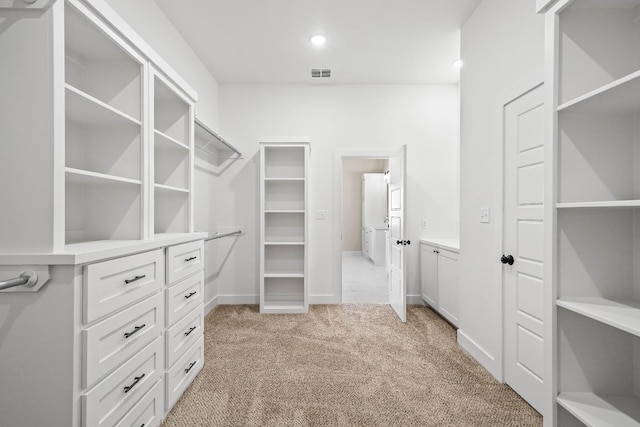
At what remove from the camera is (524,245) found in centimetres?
188

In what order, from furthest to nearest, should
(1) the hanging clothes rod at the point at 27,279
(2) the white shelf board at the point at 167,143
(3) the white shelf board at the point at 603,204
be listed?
(2) the white shelf board at the point at 167,143, (1) the hanging clothes rod at the point at 27,279, (3) the white shelf board at the point at 603,204

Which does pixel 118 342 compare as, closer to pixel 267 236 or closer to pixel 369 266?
pixel 267 236

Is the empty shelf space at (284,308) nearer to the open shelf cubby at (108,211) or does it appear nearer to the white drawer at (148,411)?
the white drawer at (148,411)

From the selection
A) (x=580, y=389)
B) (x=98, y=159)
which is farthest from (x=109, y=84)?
(x=580, y=389)

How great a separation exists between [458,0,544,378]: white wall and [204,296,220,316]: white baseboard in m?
2.77

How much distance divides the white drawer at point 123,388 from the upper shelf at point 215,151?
2209mm

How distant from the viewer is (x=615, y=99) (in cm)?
101

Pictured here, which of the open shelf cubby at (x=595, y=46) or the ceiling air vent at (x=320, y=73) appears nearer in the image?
the open shelf cubby at (x=595, y=46)

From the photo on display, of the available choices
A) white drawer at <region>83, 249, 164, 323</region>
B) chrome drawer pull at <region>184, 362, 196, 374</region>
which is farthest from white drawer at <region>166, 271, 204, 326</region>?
chrome drawer pull at <region>184, 362, 196, 374</region>

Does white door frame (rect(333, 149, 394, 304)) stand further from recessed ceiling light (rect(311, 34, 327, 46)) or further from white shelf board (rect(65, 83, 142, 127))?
white shelf board (rect(65, 83, 142, 127))

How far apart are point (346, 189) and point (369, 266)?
2604 mm

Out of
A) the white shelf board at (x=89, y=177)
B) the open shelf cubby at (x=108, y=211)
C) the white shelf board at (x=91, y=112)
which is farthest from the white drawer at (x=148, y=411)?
the white shelf board at (x=91, y=112)

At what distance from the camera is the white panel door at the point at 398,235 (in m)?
3.21

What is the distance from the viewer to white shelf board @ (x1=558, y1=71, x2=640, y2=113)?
89 centimetres
